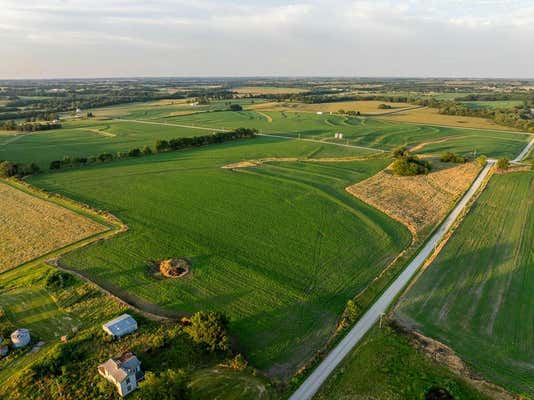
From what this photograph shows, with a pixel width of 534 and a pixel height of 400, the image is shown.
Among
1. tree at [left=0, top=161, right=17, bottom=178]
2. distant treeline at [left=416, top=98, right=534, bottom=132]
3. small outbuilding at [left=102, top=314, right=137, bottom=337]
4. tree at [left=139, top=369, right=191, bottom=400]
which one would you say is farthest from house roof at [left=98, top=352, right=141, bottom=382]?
distant treeline at [left=416, top=98, right=534, bottom=132]

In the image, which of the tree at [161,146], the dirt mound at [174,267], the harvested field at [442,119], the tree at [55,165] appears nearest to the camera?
the dirt mound at [174,267]

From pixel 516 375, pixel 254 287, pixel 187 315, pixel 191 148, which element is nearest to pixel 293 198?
pixel 254 287

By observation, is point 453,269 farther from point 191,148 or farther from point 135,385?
point 191,148

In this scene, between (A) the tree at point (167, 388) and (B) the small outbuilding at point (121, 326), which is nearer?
(A) the tree at point (167, 388)

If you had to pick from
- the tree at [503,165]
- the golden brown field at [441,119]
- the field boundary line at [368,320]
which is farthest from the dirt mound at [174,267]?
the golden brown field at [441,119]

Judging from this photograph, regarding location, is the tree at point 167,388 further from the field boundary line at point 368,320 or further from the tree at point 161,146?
the tree at point 161,146

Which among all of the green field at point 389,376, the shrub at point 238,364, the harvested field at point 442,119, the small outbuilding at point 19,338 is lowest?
the green field at point 389,376

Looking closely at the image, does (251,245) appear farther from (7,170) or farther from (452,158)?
(452,158)
